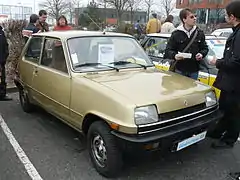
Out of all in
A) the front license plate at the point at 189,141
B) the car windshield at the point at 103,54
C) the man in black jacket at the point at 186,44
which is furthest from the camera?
the man in black jacket at the point at 186,44

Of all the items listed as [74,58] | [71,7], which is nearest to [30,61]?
[74,58]

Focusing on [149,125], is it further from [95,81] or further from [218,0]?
[218,0]

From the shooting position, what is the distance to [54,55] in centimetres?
450

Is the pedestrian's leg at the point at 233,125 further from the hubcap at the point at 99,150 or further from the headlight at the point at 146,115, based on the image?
the hubcap at the point at 99,150

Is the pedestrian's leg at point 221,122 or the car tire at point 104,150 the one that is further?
the pedestrian's leg at point 221,122

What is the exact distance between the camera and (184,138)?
336 centimetres

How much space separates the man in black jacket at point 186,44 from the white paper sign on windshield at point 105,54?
1.00m

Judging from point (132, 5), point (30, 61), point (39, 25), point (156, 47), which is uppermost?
point (132, 5)

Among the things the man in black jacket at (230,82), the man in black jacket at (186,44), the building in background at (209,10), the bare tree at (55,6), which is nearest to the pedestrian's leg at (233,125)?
the man in black jacket at (230,82)

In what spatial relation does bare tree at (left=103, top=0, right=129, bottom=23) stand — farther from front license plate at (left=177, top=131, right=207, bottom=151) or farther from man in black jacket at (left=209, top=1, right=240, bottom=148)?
front license plate at (left=177, top=131, right=207, bottom=151)

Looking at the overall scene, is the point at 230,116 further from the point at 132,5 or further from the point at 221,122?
the point at 132,5

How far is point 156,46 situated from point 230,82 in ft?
10.6

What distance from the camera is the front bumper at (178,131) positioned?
3.05 m

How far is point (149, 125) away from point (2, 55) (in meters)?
4.44
